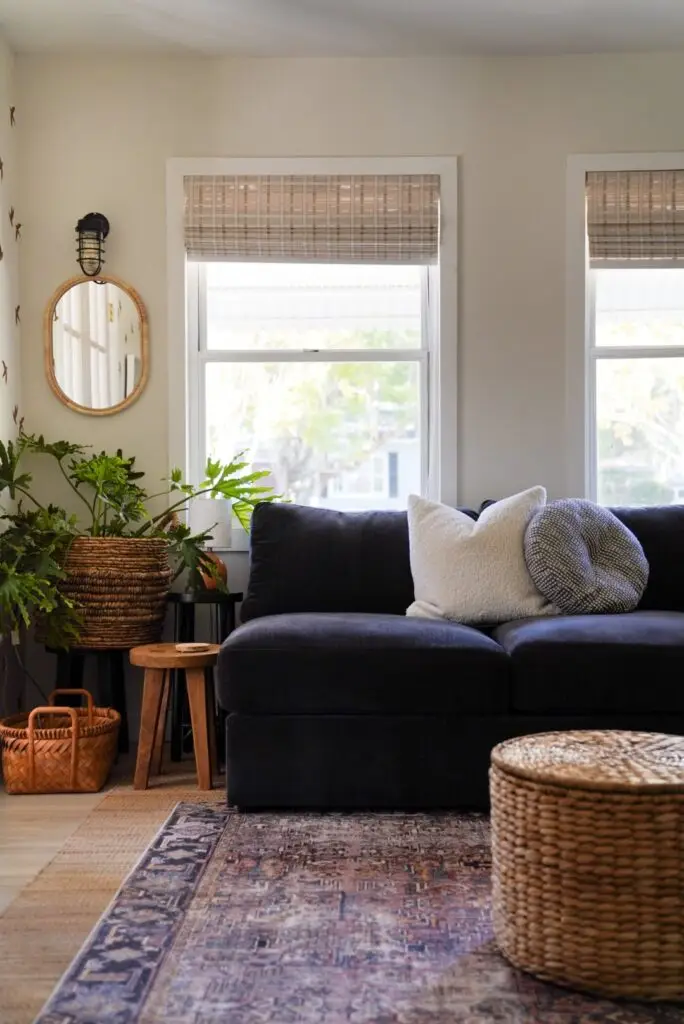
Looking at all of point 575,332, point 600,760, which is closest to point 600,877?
point 600,760

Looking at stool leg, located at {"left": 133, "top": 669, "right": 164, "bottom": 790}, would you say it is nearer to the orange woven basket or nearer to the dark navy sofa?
the orange woven basket

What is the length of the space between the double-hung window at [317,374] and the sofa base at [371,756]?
145 cm

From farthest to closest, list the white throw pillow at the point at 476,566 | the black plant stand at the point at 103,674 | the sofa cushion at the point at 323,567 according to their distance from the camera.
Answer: the black plant stand at the point at 103,674, the sofa cushion at the point at 323,567, the white throw pillow at the point at 476,566

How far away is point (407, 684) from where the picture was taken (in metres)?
3.30

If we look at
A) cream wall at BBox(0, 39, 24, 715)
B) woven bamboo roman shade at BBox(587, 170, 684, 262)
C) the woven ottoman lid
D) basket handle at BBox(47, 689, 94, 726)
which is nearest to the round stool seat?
basket handle at BBox(47, 689, 94, 726)

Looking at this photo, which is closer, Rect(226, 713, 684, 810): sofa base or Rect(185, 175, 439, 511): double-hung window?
Rect(226, 713, 684, 810): sofa base

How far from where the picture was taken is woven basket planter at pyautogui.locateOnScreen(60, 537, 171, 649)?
4.02m

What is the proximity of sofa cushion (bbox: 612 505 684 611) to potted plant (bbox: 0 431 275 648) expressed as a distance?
140 cm

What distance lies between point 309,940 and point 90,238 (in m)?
3.03

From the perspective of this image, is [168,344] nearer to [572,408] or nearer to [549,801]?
[572,408]

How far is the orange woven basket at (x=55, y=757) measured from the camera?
368 cm

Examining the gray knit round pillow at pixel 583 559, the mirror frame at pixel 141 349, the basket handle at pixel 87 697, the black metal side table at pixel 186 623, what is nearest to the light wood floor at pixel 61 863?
the black metal side table at pixel 186 623

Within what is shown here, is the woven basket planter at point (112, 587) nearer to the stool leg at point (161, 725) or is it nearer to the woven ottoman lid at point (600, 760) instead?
the stool leg at point (161, 725)

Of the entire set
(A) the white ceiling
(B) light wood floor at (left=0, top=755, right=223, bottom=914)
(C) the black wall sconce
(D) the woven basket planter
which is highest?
(A) the white ceiling
